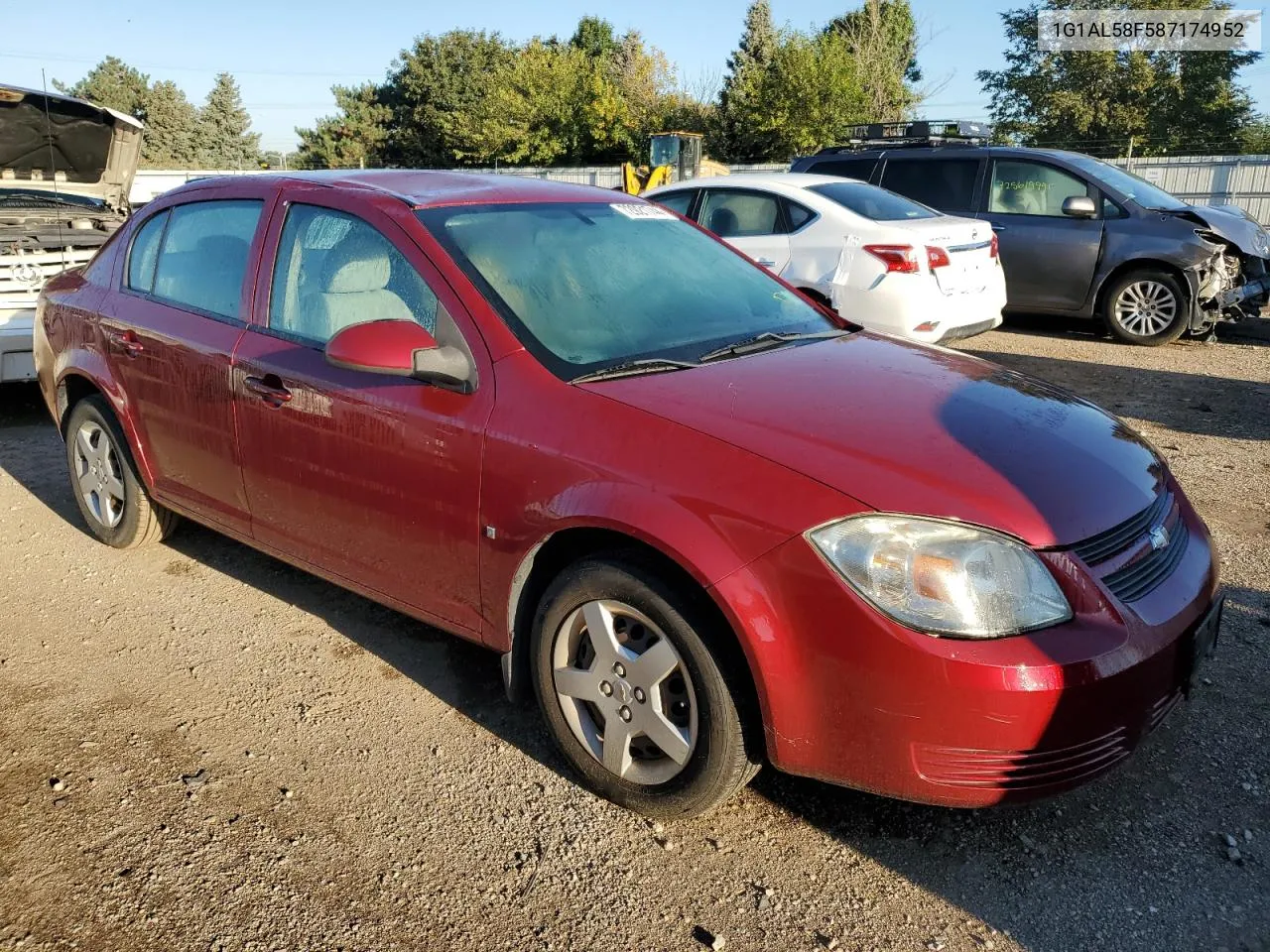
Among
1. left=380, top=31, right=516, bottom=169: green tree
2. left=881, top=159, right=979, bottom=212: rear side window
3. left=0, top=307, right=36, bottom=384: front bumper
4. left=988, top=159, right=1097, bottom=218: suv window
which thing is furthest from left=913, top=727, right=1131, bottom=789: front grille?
left=380, top=31, right=516, bottom=169: green tree

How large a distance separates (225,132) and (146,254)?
82962mm

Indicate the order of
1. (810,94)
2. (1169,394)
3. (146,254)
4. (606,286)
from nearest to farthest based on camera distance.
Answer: (606,286) < (146,254) < (1169,394) < (810,94)

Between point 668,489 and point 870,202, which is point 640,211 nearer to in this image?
point 668,489

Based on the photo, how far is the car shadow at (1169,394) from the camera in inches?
268

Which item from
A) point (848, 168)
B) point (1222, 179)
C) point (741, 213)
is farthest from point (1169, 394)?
point (1222, 179)

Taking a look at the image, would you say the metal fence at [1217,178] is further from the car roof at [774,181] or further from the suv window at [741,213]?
the suv window at [741,213]

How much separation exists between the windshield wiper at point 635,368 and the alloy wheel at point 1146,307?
26.6ft

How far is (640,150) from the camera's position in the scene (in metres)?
43.9

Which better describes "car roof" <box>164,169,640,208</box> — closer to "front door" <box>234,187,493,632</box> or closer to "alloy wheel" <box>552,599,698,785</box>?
"front door" <box>234,187,493,632</box>

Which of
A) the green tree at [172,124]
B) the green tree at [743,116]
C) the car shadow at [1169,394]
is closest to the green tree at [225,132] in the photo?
the green tree at [172,124]

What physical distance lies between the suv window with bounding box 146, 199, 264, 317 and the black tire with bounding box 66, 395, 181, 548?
69 cm

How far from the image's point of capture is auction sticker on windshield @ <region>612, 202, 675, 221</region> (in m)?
3.86

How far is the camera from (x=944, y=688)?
2.22m

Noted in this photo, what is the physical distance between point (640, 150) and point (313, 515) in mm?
42943
